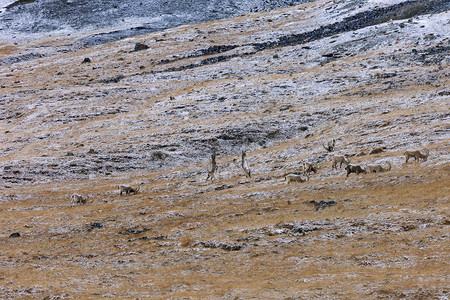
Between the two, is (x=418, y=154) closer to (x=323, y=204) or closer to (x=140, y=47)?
(x=323, y=204)

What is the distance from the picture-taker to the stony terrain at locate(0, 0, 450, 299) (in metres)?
15.6

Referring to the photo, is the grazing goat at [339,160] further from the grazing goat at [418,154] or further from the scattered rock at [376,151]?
the grazing goat at [418,154]

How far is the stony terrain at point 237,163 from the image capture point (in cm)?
1563

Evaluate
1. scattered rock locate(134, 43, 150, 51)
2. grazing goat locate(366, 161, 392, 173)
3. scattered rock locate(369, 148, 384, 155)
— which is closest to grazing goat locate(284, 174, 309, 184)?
grazing goat locate(366, 161, 392, 173)

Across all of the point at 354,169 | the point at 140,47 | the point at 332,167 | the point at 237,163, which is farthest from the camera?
the point at 140,47

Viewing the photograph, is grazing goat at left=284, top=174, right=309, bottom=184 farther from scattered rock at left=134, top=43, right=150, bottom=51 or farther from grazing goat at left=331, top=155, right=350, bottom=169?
scattered rock at left=134, top=43, right=150, bottom=51

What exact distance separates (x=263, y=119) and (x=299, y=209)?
18354 millimetres

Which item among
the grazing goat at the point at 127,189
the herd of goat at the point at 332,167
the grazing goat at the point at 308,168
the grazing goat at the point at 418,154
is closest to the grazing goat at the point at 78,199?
the herd of goat at the point at 332,167

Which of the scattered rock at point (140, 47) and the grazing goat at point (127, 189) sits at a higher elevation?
the scattered rock at point (140, 47)

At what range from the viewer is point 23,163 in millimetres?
33469

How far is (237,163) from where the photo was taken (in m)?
31.2

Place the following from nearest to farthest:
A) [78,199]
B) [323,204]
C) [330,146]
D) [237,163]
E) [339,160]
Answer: [323,204]
[339,160]
[78,199]
[330,146]
[237,163]

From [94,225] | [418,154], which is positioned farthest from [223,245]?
[418,154]

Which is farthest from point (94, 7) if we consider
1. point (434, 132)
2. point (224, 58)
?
point (434, 132)
